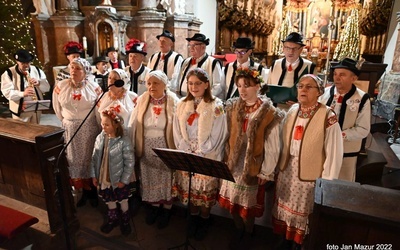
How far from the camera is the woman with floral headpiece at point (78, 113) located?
334 centimetres

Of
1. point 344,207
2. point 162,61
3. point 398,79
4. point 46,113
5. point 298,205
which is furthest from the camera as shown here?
point 46,113

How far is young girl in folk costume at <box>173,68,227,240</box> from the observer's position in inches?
106

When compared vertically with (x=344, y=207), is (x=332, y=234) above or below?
below

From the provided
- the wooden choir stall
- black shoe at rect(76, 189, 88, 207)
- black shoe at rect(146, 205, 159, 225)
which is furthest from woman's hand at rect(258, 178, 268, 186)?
black shoe at rect(76, 189, 88, 207)

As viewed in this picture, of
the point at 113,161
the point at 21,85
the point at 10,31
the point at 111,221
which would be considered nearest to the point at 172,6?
the point at 10,31

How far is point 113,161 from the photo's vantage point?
114 inches

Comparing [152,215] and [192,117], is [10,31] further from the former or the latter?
[192,117]

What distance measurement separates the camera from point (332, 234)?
1838mm

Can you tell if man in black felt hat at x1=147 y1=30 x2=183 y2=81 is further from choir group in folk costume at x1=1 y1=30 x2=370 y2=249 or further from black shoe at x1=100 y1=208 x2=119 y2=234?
black shoe at x1=100 y1=208 x2=119 y2=234

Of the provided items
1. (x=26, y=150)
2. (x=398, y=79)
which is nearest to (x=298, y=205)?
(x=26, y=150)

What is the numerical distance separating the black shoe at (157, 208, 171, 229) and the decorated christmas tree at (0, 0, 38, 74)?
22.2 ft

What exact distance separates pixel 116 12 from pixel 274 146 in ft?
24.6

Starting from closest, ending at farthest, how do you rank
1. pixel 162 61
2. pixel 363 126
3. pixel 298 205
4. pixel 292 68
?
pixel 298 205 < pixel 363 126 < pixel 292 68 < pixel 162 61

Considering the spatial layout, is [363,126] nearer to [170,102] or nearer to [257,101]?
[257,101]
